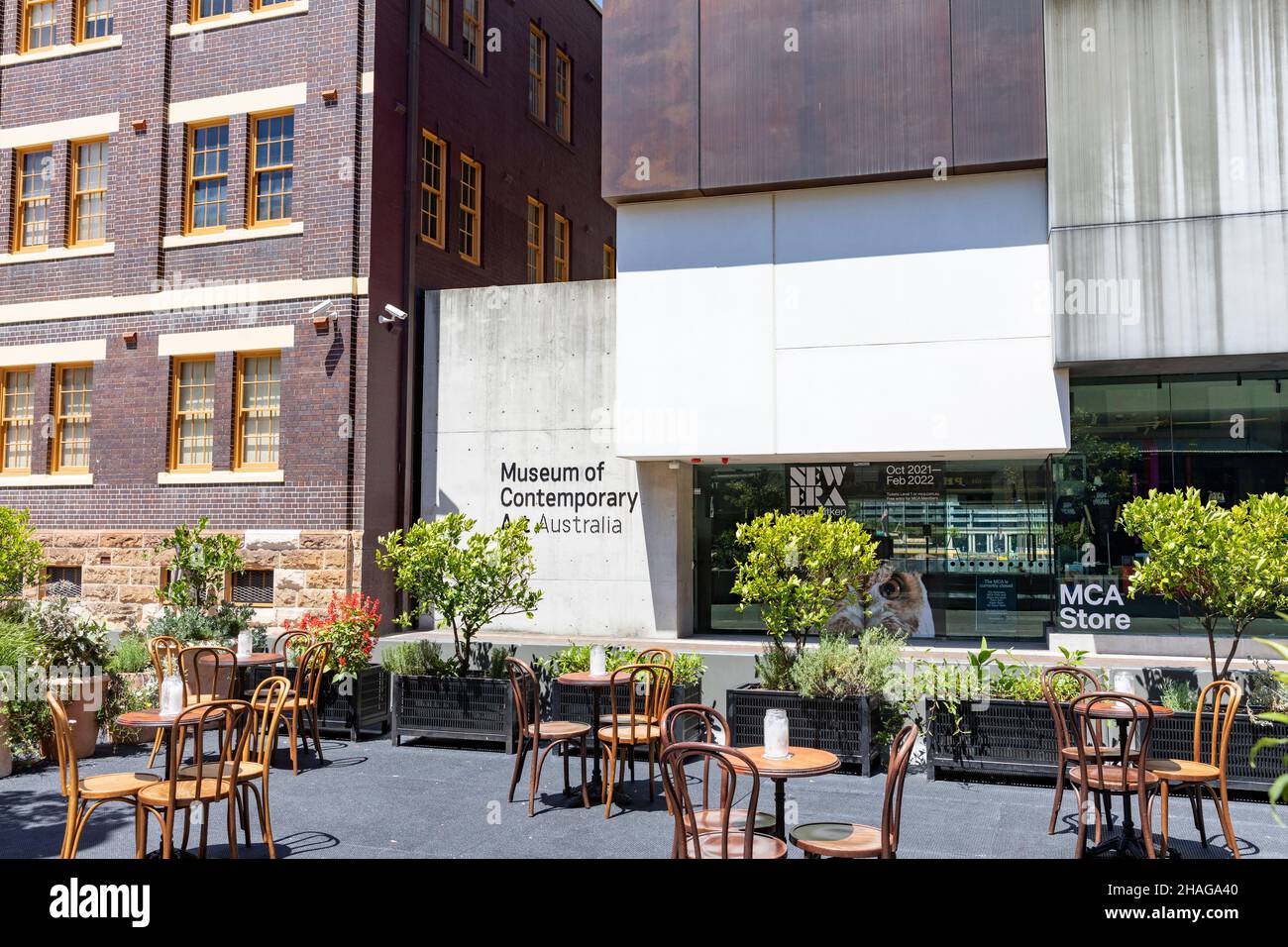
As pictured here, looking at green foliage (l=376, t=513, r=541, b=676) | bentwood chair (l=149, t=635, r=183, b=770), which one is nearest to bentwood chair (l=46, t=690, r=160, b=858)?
bentwood chair (l=149, t=635, r=183, b=770)

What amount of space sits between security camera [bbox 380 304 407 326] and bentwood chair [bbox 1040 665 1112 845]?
11.9 meters

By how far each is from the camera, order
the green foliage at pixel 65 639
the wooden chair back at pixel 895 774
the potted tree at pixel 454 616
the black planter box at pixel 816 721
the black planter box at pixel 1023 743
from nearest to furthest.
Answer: the wooden chair back at pixel 895 774, the black planter box at pixel 1023 743, the black planter box at pixel 816 721, the green foliage at pixel 65 639, the potted tree at pixel 454 616

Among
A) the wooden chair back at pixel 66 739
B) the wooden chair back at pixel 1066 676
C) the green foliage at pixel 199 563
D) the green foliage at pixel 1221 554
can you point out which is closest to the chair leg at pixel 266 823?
the wooden chair back at pixel 66 739

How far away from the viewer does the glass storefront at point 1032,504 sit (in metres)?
15.6

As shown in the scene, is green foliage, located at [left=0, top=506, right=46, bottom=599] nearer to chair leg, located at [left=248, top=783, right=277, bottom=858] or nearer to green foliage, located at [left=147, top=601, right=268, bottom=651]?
green foliage, located at [left=147, top=601, right=268, bottom=651]

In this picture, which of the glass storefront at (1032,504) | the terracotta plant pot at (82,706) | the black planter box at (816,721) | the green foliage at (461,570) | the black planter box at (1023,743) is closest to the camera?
the black planter box at (1023,743)

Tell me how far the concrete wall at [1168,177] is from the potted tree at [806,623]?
19.2ft

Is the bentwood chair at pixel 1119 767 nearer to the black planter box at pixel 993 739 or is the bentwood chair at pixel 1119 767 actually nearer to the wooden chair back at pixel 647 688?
the black planter box at pixel 993 739

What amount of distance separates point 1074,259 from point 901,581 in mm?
5735

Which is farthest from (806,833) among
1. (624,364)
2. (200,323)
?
(200,323)

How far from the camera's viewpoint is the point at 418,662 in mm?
11445

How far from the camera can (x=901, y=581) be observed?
17156 millimetres

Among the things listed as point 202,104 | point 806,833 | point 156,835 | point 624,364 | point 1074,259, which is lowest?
point 156,835
